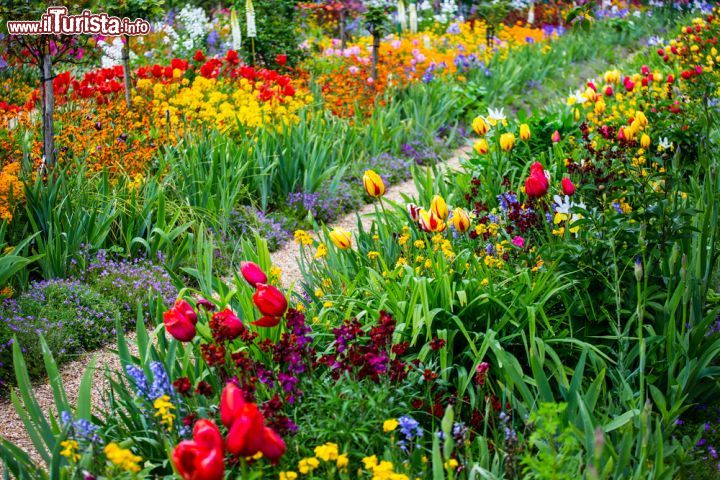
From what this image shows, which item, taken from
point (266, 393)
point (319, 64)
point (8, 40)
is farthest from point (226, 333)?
point (319, 64)

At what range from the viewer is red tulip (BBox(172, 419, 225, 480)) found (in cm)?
158

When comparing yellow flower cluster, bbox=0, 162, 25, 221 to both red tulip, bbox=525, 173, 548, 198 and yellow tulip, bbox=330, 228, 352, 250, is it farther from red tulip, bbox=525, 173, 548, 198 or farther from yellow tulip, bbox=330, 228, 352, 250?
red tulip, bbox=525, 173, 548, 198

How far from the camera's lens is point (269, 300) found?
233 cm

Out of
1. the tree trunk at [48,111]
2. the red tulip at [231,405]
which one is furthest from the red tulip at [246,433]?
the tree trunk at [48,111]

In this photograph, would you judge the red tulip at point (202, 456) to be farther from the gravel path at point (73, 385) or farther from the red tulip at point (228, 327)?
the gravel path at point (73, 385)

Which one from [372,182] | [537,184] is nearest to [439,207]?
[372,182]

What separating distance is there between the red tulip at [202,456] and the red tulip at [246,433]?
0.11 ft

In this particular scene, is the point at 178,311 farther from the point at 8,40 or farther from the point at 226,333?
the point at 8,40

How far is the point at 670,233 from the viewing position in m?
3.25

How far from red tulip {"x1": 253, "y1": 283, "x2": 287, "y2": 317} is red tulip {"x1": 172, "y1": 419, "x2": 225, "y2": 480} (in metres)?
0.69

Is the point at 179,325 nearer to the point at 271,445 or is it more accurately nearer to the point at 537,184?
the point at 271,445

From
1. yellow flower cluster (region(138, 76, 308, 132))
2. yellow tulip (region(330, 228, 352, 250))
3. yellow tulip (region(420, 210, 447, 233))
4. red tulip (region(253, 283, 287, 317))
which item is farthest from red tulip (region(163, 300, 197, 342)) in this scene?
yellow flower cluster (region(138, 76, 308, 132))

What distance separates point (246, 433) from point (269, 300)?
696mm

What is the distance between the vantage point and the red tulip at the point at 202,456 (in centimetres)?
158
